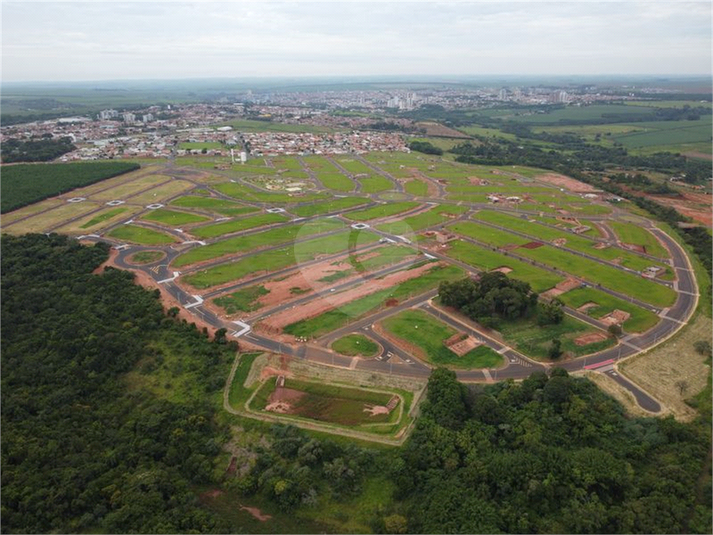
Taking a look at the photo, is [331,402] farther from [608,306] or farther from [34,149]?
[34,149]

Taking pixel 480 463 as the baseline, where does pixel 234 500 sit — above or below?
below

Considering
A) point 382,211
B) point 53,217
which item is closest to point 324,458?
point 382,211

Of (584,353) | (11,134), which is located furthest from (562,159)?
(11,134)

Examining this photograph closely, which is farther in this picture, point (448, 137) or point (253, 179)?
point (448, 137)

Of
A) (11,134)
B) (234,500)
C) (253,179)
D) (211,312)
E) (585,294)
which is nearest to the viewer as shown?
(234,500)

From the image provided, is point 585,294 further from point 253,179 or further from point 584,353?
point 253,179

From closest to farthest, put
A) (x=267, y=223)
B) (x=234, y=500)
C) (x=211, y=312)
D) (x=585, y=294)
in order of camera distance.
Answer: (x=234, y=500), (x=211, y=312), (x=585, y=294), (x=267, y=223)
